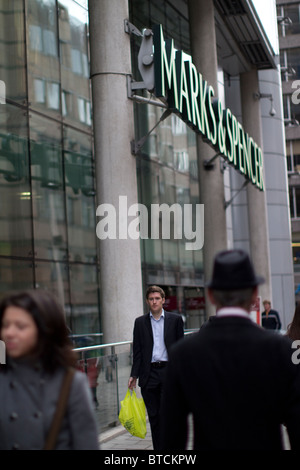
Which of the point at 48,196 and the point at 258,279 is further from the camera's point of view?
the point at 48,196

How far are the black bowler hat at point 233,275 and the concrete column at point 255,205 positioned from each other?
2498 centimetres

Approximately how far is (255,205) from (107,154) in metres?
16.2

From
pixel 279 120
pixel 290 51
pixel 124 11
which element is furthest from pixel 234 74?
pixel 290 51

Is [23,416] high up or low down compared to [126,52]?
down

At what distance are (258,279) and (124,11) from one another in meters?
11.0

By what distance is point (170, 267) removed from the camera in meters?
24.0

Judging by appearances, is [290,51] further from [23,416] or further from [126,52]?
[23,416]

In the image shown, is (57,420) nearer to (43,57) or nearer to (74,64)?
(43,57)

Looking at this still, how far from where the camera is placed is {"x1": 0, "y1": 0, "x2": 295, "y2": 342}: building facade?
13.5 meters

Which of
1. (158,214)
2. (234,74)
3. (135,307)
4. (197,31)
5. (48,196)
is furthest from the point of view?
(234,74)

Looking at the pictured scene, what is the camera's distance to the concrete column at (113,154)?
13.4 metres

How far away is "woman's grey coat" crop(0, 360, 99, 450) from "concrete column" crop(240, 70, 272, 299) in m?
25.3

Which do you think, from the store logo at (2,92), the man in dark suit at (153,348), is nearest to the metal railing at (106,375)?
the man in dark suit at (153,348)

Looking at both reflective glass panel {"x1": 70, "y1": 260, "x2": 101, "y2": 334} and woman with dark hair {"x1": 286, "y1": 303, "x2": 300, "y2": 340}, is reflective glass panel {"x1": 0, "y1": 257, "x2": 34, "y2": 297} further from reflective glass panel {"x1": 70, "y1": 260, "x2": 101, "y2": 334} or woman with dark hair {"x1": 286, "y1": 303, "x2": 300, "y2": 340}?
woman with dark hair {"x1": 286, "y1": 303, "x2": 300, "y2": 340}
